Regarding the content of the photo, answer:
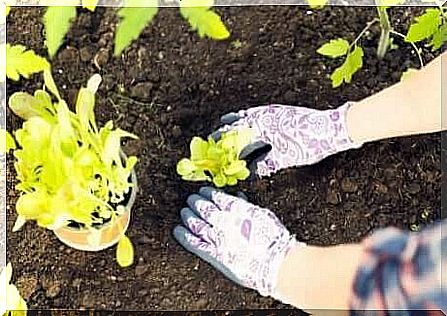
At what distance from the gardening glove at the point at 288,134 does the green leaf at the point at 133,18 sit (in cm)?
17

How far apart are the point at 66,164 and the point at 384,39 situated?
1.45 feet

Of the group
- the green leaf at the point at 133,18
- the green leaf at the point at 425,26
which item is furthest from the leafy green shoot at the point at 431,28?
the green leaf at the point at 133,18

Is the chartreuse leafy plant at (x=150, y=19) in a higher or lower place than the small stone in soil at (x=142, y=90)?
higher

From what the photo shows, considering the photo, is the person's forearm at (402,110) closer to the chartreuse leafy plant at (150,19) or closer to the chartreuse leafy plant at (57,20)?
the chartreuse leafy plant at (150,19)

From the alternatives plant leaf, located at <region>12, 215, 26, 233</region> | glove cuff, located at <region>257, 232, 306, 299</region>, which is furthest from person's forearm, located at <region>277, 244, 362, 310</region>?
plant leaf, located at <region>12, 215, 26, 233</region>

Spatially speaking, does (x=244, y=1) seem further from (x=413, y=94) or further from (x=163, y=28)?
(x=413, y=94)

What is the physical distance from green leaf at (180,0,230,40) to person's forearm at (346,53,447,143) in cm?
20

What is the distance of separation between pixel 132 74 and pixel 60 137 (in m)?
0.14

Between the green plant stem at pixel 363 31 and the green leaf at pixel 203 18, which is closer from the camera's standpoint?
the green leaf at pixel 203 18

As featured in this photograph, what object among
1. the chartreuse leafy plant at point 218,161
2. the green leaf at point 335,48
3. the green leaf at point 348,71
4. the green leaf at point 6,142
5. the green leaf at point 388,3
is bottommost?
the chartreuse leafy plant at point 218,161

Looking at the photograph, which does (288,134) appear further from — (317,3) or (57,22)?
(57,22)

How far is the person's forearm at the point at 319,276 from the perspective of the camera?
1.02 meters

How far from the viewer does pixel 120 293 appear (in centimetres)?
106

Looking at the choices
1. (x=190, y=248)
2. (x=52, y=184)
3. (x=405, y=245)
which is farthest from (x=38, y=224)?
(x=405, y=245)
